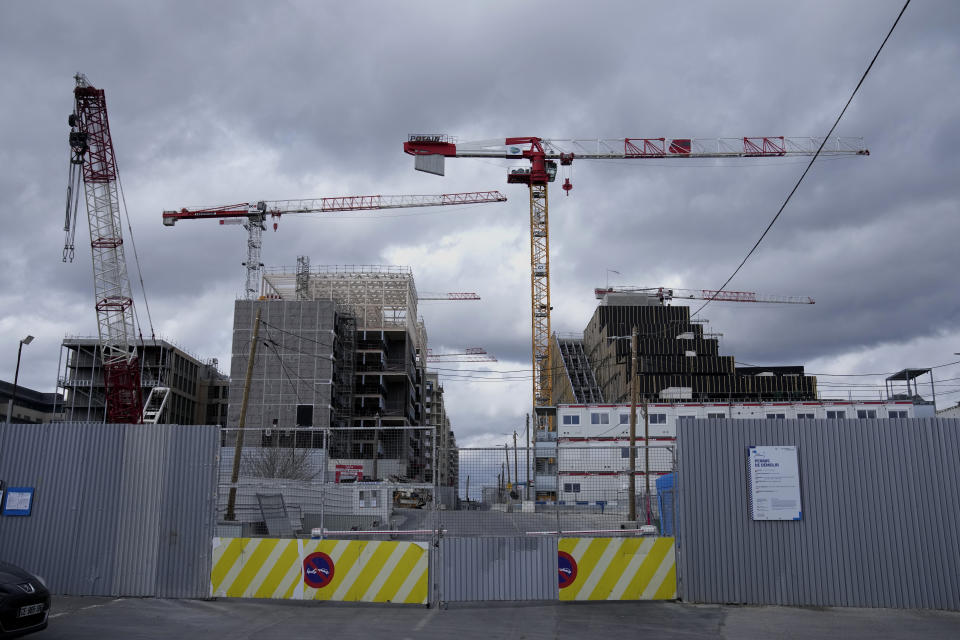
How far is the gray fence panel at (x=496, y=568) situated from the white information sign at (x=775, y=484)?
12.4 ft

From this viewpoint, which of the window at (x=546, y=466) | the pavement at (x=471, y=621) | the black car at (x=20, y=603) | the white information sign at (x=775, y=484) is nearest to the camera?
the black car at (x=20, y=603)

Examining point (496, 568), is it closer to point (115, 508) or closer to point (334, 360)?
point (115, 508)

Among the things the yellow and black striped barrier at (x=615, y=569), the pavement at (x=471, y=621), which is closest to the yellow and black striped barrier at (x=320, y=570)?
the pavement at (x=471, y=621)

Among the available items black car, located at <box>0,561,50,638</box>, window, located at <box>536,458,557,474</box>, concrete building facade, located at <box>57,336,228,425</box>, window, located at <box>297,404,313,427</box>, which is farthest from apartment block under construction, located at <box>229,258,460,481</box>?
black car, located at <box>0,561,50,638</box>

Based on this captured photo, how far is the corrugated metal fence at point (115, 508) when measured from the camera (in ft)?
45.7

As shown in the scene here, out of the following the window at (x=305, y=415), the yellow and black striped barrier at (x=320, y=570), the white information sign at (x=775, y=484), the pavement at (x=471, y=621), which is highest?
the window at (x=305, y=415)

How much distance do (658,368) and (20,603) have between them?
90517mm

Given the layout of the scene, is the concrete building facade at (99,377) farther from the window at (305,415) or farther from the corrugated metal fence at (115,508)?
the corrugated metal fence at (115,508)

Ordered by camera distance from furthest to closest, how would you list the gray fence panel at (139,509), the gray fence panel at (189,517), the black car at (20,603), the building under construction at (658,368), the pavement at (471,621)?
the building under construction at (658,368) → the gray fence panel at (139,509) → the gray fence panel at (189,517) → the pavement at (471,621) → the black car at (20,603)

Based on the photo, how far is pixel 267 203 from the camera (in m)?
110

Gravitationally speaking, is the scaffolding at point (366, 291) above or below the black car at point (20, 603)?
above

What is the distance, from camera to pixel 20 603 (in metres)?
9.68

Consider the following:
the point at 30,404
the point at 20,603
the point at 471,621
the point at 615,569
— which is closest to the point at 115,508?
the point at 20,603

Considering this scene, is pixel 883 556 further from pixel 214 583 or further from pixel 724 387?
pixel 724 387
